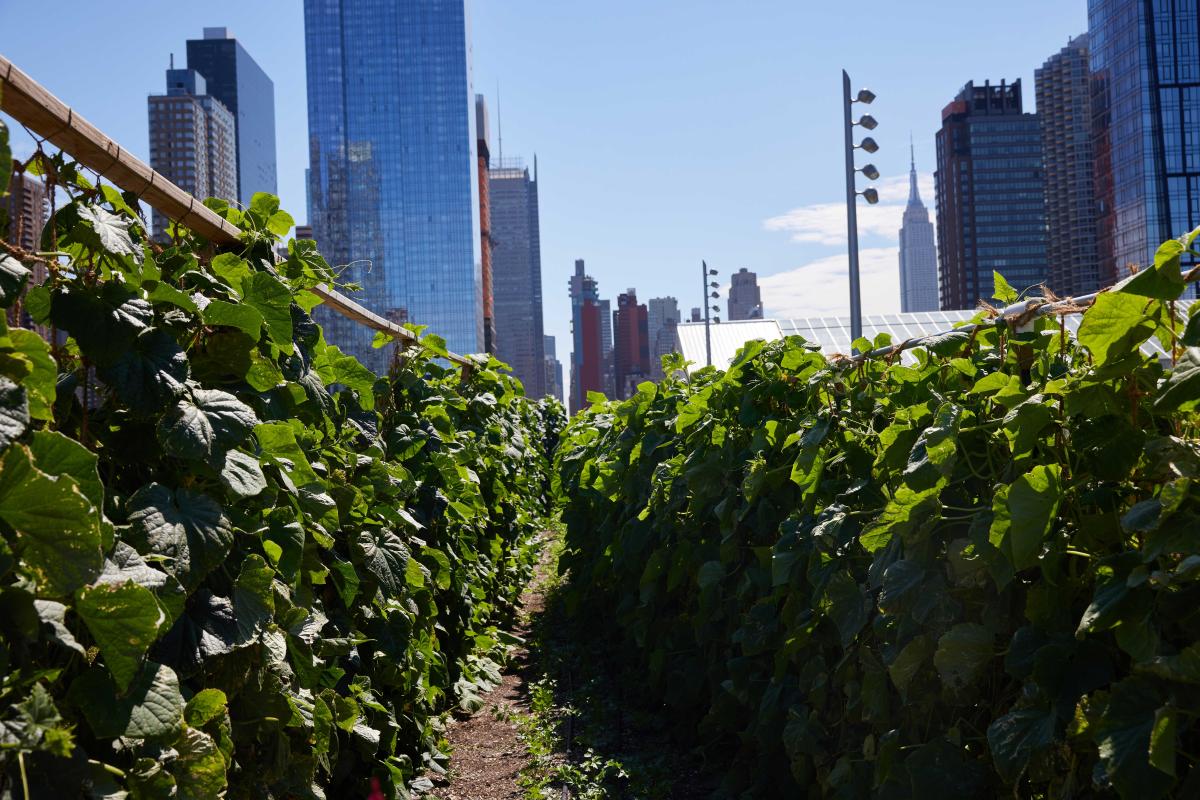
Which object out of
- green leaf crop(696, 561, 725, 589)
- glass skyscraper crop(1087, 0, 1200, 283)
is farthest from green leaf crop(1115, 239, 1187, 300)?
glass skyscraper crop(1087, 0, 1200, 283)

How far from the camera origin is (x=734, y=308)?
132m

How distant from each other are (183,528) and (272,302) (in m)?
0.73

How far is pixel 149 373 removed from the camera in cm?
204

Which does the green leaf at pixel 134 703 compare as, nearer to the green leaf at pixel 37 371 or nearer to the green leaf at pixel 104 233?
the green leaf at pixel 37 371

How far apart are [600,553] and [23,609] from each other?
6541mm

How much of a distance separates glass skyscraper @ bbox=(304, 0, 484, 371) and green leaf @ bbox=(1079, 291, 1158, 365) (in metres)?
154

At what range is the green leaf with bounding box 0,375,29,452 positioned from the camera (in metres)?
1.40

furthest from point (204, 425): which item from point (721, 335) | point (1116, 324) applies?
point (721, 335)

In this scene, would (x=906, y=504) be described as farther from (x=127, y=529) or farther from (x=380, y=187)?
(x=380, y=187)

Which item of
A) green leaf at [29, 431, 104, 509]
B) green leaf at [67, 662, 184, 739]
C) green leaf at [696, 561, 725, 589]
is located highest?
green leaf at [29, 431, 104, 509]

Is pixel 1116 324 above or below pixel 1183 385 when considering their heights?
above

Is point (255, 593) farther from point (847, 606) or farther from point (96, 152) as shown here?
point (847, 606)

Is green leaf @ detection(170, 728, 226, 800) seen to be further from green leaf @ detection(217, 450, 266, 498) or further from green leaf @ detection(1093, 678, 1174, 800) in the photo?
green leaf @ detection(1093, 678, 1174, 800)

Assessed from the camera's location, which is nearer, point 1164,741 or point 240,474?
point 1164,741
